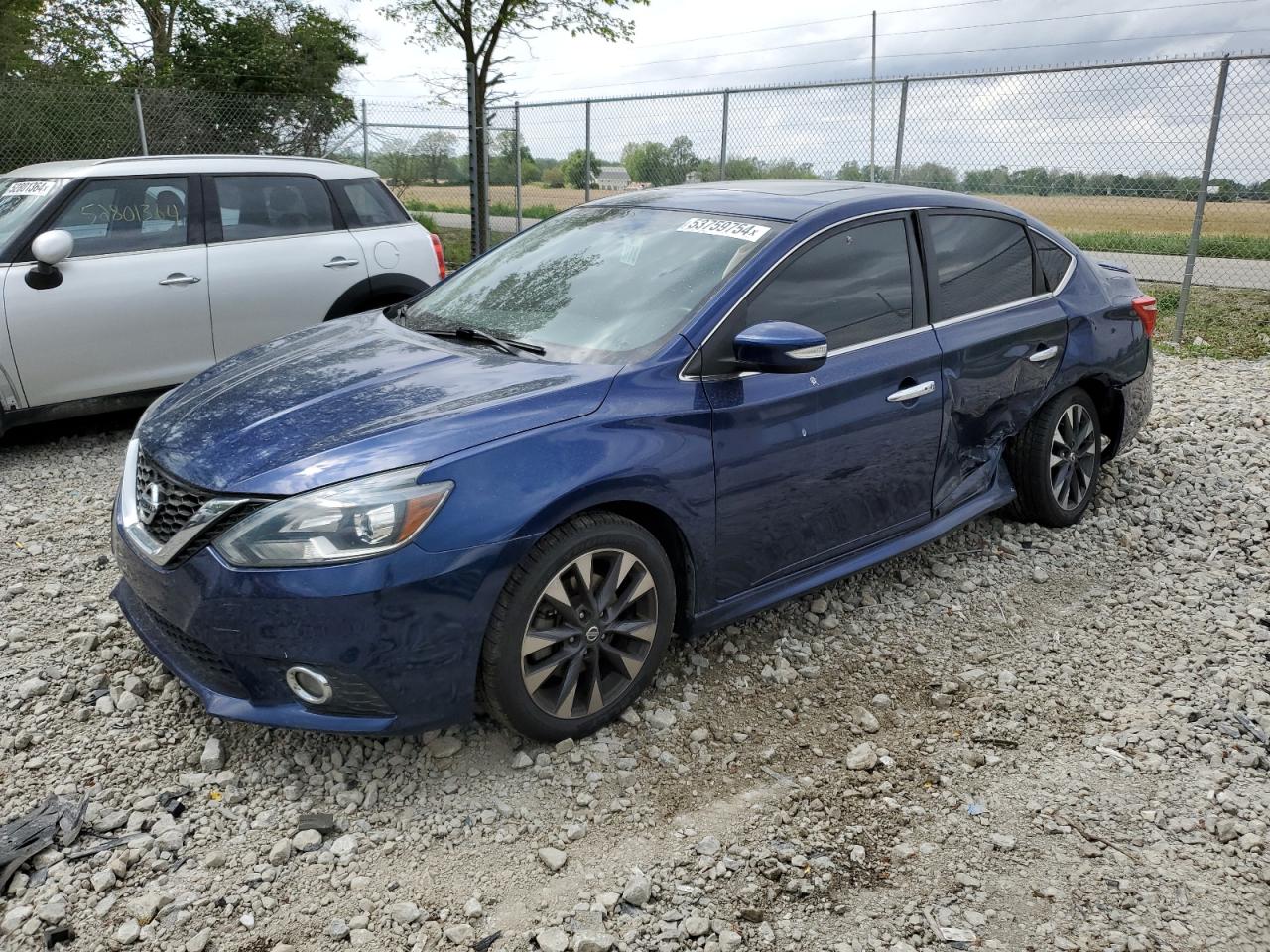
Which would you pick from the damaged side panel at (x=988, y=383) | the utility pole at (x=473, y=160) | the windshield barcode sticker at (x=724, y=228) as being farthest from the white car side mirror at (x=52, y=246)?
the utility pole at (x=473, y=160)

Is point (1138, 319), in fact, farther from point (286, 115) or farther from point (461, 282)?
point (286, 115)

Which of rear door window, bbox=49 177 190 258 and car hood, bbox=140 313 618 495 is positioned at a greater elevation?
rear door window, bbox=49 177 190 258

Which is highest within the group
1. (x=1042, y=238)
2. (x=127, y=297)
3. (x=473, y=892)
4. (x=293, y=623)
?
(x=1042, y=238)

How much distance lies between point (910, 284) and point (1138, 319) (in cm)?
168

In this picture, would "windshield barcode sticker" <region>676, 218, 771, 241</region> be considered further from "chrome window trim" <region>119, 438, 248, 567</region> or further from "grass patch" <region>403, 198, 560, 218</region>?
"grass patch" <region>403, 198, 560, 218</region>

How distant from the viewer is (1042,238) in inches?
185

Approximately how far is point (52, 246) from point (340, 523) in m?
3.85

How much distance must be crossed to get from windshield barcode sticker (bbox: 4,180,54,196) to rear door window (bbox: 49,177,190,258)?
184 mm

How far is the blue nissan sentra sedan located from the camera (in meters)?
2.77

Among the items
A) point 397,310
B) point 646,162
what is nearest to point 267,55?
point 646,162

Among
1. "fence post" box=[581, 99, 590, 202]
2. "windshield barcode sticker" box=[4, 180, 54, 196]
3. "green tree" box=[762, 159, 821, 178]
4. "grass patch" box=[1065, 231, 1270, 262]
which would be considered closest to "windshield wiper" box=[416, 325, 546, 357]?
"windshield barcode sticker" box=[4, 180, 54, 196]

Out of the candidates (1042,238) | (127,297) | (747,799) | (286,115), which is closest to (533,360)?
(747,799)

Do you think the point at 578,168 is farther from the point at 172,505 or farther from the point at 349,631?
the point at 349,631

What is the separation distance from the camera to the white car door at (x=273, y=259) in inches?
247
